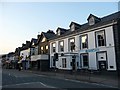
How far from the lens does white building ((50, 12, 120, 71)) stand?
79.8 ft

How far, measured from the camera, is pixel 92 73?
2688cm

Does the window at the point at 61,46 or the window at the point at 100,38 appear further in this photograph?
the window at the point at 61,46

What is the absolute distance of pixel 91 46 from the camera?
27.7 m

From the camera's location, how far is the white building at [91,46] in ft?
79.8

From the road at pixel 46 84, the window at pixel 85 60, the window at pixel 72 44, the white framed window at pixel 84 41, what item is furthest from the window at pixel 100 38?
the road at pixel 46 84

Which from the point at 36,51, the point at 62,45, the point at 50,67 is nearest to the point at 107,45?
the point at 62,45

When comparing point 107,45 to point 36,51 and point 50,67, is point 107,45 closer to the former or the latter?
point 50,67

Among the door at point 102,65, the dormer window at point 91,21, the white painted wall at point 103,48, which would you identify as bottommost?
the door at point 102,65

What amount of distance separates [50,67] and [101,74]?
16.4 meters

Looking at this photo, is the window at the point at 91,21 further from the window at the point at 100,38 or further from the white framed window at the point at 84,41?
the window at the point at 100,38

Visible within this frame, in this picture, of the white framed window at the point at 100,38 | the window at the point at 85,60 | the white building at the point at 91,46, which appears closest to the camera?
the white building at the point at 91,46

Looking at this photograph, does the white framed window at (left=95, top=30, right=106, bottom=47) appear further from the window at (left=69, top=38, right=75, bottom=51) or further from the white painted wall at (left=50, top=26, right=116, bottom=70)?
the window at (left=69, top=38, right=75, bottom=51)

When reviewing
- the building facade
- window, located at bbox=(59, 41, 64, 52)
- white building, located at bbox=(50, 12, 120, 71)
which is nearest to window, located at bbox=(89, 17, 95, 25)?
white building, located at bbox=(50, 12, 120, 71)

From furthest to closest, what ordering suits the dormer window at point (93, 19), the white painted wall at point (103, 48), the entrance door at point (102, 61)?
the dormer window at point (93, 19) < the entrance door at point (102, 61) < the white painted wall at point (103, 48)
